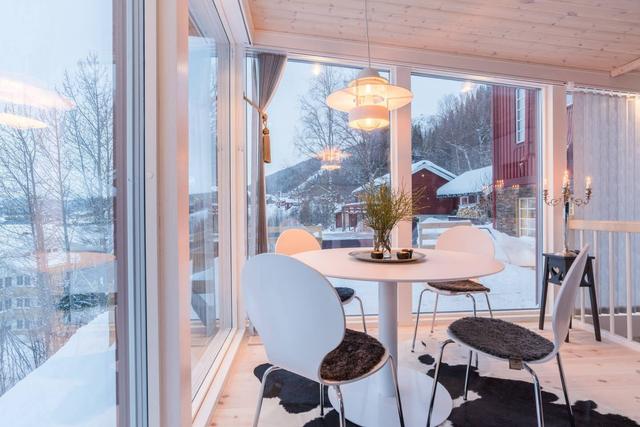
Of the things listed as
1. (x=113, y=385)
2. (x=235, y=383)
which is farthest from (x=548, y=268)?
(x=113, y=385)

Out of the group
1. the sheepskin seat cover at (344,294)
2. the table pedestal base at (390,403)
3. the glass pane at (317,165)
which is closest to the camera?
the table pedestal base at (390,403)

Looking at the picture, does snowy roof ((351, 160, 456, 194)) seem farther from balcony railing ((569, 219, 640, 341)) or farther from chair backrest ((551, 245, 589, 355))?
chair backrest ((551, 245, 589, 355))

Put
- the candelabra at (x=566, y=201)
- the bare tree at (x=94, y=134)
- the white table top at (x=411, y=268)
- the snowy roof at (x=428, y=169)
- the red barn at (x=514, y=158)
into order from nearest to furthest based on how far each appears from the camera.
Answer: the bare tree at (x=94, y=134), the white table top at (x=411, y=268), the candelabra at (x=566, y=201), the snowy roof at (x=428, y=169), the red barn at (x=514, y=158)

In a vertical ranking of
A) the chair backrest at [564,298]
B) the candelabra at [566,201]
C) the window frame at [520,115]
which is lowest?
the chair backrest at [564,298]

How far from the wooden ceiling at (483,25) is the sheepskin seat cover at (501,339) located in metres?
2.21

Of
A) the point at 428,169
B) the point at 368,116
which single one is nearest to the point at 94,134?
the point at 368,116

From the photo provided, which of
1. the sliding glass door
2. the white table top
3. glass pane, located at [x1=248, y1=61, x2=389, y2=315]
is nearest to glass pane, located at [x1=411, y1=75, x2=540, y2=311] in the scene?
glass pane, located at [x1=248, y1=61, x2=389, y2=315]

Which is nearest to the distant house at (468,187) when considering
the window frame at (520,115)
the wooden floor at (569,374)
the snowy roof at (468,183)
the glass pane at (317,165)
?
the snowy roof at (468,183)

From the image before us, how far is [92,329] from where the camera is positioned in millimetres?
882

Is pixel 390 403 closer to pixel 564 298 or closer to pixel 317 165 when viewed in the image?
pixel 564 298

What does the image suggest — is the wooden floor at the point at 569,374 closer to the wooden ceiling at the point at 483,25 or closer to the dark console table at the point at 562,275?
the dark console table at the point at 562,275

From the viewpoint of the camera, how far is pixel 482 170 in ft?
10.3

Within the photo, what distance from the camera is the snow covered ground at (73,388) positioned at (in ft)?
2.07

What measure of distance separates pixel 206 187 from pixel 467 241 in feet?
6.39
